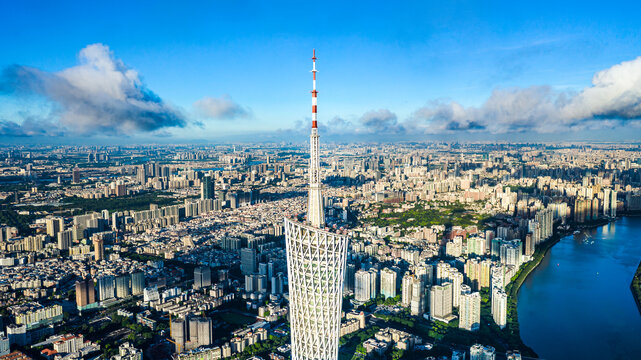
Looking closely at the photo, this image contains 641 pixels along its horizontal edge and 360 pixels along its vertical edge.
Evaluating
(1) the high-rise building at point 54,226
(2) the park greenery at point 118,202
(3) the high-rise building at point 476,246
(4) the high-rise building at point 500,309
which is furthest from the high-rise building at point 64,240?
(4) the high-rise building at point 500,309

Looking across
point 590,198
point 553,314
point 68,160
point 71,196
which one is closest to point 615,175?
point 590,198

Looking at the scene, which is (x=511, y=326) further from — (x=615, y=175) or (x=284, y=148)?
(x=284, y=148)

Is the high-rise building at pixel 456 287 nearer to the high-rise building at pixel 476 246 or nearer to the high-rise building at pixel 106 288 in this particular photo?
the high-rise building at pixel 476 246

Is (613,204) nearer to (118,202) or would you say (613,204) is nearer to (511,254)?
(511,254)

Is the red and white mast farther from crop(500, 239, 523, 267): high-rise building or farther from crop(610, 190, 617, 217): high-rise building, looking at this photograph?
crop(610, 190, 617, 217): high-rise building

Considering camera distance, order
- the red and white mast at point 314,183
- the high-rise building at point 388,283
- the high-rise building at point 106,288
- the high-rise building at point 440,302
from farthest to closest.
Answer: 1. the high-rise building at point 388,283
2. the high-rise building at point 106,288
3. the high-rise building at point 440,302
4. the red and white mast at point 314,183

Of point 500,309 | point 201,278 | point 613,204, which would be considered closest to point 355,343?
point 500,309

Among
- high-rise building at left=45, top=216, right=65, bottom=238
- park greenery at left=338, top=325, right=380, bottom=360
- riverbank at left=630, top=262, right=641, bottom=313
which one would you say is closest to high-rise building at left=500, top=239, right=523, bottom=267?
riverbank at left=630, top=262, right=641, bottom=313
